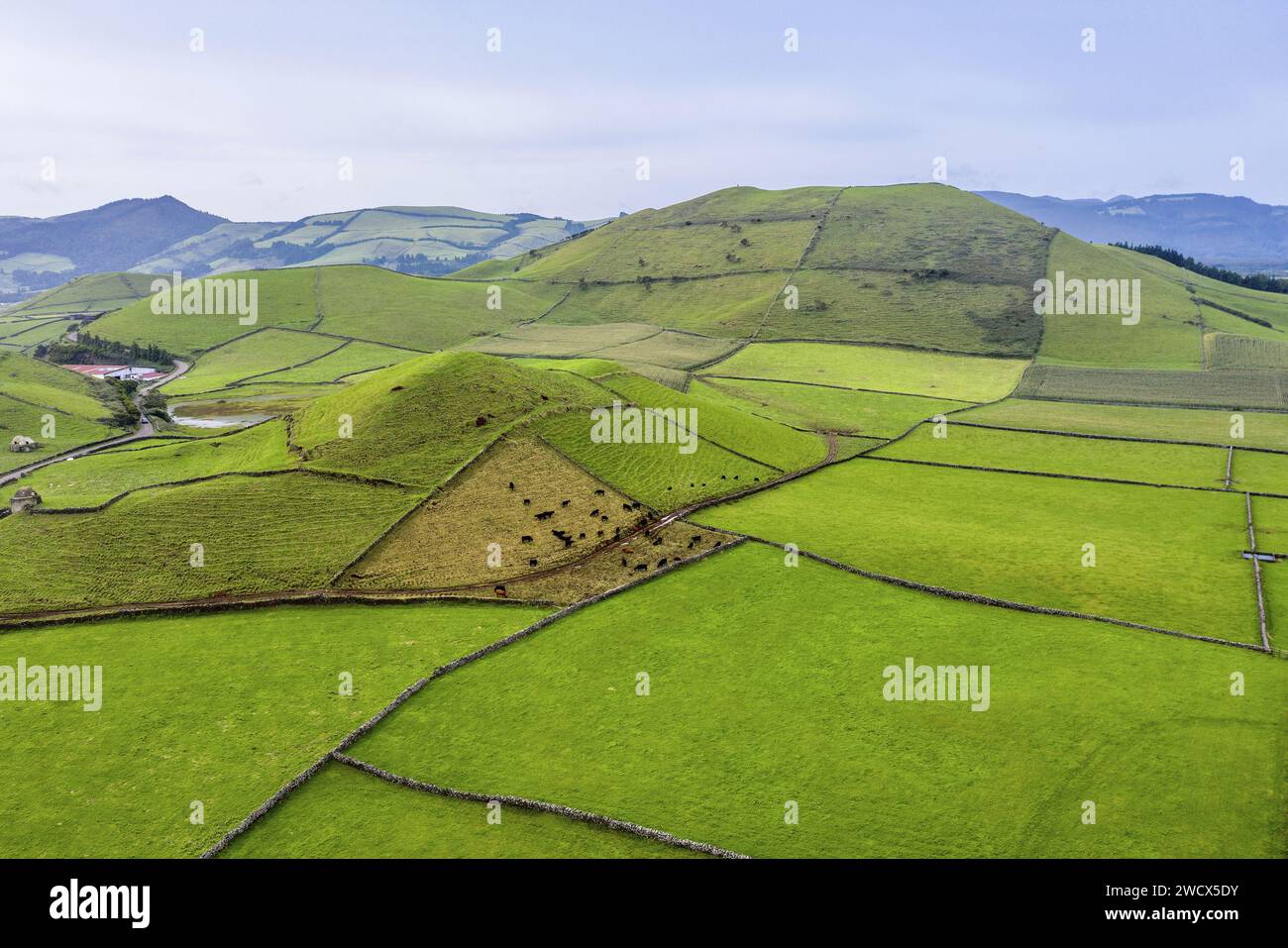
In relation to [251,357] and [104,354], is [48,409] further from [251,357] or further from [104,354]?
[104,354]

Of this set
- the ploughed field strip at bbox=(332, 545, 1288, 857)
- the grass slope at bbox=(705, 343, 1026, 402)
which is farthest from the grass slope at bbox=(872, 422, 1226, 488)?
the ploughed field strip at bbox=(332, 545, 1288, 857)

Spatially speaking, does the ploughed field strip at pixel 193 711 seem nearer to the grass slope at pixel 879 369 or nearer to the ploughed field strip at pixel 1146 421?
the ploughed field strip at pixel 1146 421

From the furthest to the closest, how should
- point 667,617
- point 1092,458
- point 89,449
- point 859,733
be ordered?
point 89,449, point 1092,458, point 667,617, point 859,733

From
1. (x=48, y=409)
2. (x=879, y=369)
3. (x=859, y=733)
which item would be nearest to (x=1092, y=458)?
(x=879, y=369)

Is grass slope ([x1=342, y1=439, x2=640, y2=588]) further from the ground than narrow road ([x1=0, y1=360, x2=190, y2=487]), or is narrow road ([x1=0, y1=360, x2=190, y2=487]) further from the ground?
narrow road ([x1=0, y1=360, x2=190, y2=487])

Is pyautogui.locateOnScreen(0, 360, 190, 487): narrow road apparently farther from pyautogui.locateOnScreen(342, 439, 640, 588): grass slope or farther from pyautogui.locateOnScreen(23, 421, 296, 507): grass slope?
pyautogui.locateOnScreen(342, 439, 640, 588): grass slope
